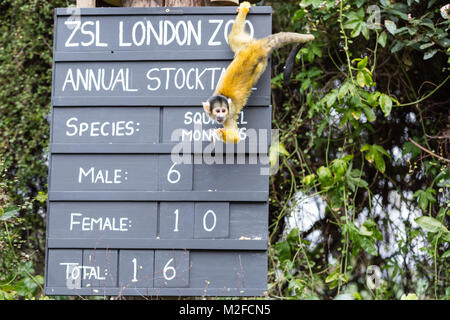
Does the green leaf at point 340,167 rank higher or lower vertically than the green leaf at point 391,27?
lower

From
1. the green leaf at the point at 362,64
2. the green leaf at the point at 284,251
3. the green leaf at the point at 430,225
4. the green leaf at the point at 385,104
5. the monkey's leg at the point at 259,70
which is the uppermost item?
the green leaf at the point at 362,64

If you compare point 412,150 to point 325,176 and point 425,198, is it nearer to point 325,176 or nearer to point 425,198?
point 425,198

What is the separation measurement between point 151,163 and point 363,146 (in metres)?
1.93

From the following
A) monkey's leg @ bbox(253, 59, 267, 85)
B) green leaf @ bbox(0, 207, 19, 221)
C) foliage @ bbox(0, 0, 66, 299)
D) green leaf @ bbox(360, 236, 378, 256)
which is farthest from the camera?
foliage @ bbox(0, 0, 66, 299)

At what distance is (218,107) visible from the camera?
8.00 ft

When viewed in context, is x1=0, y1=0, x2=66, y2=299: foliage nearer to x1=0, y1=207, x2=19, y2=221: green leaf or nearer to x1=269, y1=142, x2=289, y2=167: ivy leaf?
x1=0, y1=207, x2=19, y2=221: green leaf

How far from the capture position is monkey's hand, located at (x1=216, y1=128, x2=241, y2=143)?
2.44 m

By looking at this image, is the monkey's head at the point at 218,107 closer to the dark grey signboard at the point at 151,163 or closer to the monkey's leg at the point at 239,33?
the dark grey signboard at the point at 151,163

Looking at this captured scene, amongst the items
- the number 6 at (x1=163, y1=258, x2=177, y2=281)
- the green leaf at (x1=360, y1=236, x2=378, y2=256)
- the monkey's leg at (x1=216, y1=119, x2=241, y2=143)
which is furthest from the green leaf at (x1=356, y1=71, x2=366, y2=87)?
the number 6 at (x1=163, y1=258, x2=177, y2=281)

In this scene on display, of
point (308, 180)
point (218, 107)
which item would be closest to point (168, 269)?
point (218, 107)

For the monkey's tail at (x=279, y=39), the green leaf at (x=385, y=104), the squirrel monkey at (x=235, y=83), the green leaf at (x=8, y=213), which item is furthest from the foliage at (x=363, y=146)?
the green leaf at (x=8, y=213)

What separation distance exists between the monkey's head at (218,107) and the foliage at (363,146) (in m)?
1.17

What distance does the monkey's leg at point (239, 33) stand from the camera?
8.15 ft

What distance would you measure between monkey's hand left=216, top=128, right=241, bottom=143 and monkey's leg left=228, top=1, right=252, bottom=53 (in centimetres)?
37
